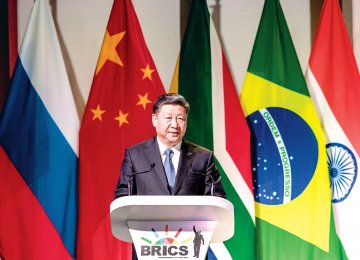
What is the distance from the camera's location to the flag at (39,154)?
178 inches

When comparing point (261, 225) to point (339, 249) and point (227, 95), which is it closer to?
point (339, 249)

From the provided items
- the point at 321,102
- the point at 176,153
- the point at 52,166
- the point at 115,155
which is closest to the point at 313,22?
the point at 321,102

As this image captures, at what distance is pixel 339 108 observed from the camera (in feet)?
15.8

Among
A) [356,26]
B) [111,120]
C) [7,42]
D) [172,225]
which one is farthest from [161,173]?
[356,26]

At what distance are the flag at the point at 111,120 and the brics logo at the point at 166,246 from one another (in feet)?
7.06

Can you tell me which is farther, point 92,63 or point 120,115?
point 92,63

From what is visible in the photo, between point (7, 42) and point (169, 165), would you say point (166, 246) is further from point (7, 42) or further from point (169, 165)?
point (7, 42)

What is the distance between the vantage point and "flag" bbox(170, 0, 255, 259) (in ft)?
15.1

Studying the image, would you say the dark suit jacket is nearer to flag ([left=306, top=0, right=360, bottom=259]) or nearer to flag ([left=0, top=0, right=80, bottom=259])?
flag ([left=0, top=0, right=80, bottom=259])

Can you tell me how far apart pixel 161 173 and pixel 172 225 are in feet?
1.35

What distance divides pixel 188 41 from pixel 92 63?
0.81 meters

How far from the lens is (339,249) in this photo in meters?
4.63

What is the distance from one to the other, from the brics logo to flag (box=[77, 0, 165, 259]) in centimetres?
215

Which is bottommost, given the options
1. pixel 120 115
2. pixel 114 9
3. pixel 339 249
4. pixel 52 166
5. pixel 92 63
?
pixel 339 249
